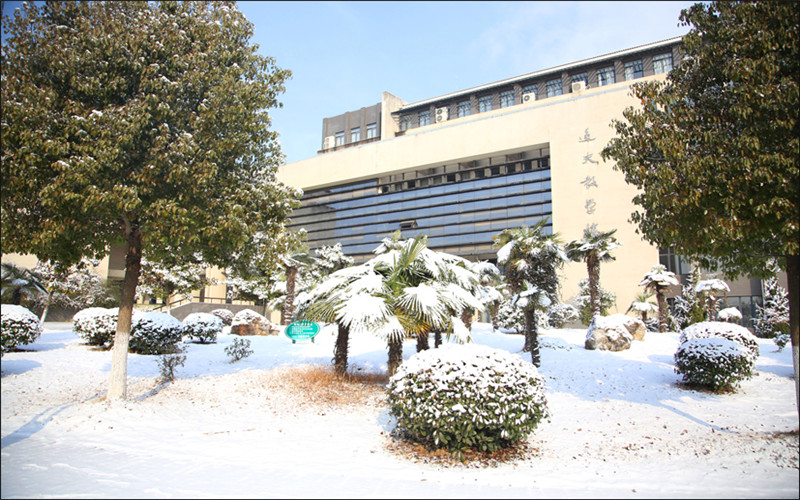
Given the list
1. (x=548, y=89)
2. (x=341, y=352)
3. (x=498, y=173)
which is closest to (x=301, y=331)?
(x=341, y=352)

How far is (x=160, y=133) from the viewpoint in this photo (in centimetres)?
919

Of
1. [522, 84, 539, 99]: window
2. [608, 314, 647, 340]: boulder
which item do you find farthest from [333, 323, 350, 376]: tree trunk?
[522, 84, 539, 99]: window

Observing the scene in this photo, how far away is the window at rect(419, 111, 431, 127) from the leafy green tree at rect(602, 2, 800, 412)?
56606 millimetres

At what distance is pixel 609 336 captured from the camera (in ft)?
61.3

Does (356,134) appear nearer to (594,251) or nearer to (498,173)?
(498,173)

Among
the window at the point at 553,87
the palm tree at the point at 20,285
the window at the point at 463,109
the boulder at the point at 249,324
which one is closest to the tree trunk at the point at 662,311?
the boulder at the point at 249,324

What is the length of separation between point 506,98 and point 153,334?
54.9m

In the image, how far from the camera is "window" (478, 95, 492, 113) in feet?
198

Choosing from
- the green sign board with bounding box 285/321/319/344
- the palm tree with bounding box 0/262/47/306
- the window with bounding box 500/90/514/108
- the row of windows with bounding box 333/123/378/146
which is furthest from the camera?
the row of windows with bounding box 333/123/378/146

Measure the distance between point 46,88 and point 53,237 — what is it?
8.92ft

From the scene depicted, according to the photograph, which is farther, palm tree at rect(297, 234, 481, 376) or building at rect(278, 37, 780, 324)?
building at rect(278, 37, 780, 324)

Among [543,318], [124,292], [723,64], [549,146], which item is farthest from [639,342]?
[549,146]

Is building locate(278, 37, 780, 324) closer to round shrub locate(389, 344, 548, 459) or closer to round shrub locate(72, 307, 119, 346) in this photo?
round shrub locate(72, 307, 119, 346)

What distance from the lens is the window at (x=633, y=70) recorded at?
52.4 metres
